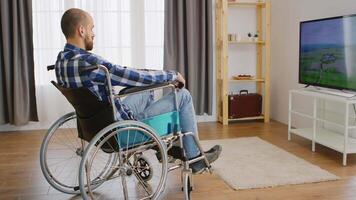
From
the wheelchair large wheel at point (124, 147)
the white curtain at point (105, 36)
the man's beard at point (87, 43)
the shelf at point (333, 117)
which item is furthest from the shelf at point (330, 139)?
the man's beard at point (87, 43)

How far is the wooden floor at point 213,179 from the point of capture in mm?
2430

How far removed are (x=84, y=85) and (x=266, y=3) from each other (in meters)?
3.14

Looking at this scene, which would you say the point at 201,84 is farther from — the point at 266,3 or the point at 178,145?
the point at 178,145

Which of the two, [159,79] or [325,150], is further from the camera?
[325,150]

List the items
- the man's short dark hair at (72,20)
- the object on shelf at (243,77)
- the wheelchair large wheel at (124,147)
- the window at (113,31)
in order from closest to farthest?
the wheelchair large wheel at (124,147)
the man's short dark hair at (72,20)
the window at (113,31)
the object on shelf at (243,77)

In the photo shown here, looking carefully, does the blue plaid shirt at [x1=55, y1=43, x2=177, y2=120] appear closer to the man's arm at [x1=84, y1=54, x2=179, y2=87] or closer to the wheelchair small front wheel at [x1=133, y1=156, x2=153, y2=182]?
the man's arm at [x1=84, y1=54, x2=179, y2=87]

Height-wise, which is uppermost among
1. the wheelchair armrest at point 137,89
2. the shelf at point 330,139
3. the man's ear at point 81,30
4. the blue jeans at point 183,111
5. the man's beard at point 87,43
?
the man's ear at point 81,30

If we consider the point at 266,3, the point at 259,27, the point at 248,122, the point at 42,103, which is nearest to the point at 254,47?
the point at 259,27

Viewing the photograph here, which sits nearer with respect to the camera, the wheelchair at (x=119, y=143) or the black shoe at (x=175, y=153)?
the wheelchair at (x=119, y=143)

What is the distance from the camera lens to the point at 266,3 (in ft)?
15.0

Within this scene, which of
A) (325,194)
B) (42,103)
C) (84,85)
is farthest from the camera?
(42,103)

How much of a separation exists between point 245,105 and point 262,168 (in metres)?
1.82

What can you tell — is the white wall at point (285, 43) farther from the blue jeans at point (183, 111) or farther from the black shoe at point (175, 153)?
the black shoe at point (175, 153)

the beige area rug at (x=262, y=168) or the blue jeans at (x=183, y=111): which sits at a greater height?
the blue jeans at (x=183, y=111)
